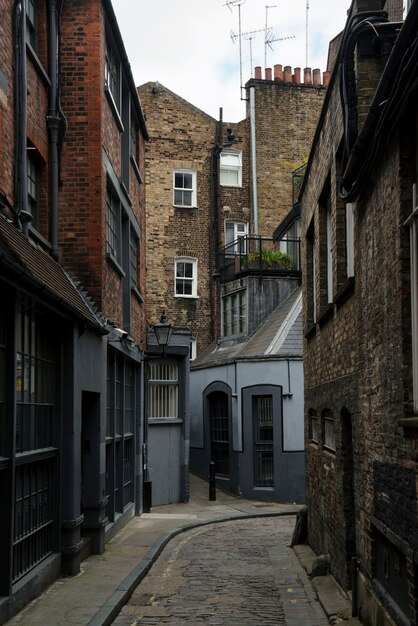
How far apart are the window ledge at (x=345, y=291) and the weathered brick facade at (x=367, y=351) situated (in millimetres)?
27

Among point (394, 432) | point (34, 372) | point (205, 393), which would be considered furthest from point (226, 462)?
point (394, 432)

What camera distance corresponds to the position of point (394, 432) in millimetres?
7352

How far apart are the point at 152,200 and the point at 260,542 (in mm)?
19308

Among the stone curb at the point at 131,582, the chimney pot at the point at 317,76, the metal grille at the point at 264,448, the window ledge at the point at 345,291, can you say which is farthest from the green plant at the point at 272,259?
the window ledge at the point at 345,291

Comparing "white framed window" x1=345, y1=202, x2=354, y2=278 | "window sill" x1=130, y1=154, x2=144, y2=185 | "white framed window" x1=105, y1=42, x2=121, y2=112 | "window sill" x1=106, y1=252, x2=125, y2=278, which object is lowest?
"white framed window" x1=345, y1=202, x2=354, y2=278

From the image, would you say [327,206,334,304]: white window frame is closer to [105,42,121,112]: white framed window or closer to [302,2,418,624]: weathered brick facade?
[302,2,418,624]: weathered brick facade

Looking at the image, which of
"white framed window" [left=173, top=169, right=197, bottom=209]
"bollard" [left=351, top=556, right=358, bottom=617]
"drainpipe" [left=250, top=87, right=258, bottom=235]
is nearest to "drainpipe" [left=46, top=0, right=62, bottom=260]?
"bollard" [left=351, top=556, right=358, bottom=617]

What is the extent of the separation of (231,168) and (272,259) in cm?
686

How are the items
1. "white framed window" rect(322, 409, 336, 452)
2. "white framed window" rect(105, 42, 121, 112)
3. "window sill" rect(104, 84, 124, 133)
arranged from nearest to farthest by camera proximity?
1. "white framed window" rect(322, 409, 336, 452)
2. "window sill" rect(104, 84, 124, 133)
3. "white framed window" rect(105, 42, 121, 112)

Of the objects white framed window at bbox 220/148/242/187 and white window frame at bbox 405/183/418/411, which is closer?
white window frame at bbox 405/183/418/411

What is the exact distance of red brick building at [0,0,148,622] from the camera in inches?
376

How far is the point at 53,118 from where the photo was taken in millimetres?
12852

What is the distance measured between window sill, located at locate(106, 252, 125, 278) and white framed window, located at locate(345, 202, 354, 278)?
16.7 feet

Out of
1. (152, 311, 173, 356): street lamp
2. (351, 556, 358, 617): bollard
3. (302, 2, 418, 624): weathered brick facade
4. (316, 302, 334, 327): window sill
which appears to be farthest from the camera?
(152, 311, 173, 356): street lamp
